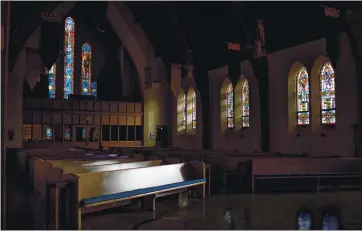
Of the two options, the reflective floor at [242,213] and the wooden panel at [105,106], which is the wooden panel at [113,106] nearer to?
the wooden panel at [105,106]

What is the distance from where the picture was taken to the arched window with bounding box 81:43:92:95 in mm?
23453

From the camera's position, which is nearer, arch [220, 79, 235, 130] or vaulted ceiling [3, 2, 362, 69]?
vaulted ceiling [3, 2, 362, 69]

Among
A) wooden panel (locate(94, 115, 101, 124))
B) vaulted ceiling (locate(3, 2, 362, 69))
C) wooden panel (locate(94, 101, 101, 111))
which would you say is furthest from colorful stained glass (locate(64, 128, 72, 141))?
vaulted ceiling (locate(3, 2, 362, 69))

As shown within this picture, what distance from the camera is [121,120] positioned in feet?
72.1

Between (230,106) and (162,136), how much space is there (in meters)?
6.05

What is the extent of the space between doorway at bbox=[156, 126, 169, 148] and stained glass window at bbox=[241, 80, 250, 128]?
696 centimetres

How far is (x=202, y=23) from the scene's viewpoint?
17.7 m

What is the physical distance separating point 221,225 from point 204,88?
1435cm

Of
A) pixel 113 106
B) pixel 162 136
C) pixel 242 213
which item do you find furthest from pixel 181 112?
pixel 242 213

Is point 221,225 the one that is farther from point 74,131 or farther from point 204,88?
point 74,131

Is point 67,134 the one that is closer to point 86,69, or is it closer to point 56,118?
point 56,118

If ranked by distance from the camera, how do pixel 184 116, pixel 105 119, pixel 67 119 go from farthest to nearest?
pixel 184 116, pixel 105 119, pixel 67 119

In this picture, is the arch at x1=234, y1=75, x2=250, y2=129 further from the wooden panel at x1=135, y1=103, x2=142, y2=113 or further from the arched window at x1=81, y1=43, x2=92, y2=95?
the arched window at x1=81, y1=43, x2=92, y2=95

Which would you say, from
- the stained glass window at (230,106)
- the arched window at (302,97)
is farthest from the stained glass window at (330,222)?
the stained glass window at (230,106)
